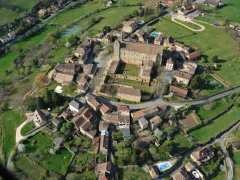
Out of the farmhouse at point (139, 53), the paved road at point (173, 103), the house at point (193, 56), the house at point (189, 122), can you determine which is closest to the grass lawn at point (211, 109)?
the paved road at point (173, 103)

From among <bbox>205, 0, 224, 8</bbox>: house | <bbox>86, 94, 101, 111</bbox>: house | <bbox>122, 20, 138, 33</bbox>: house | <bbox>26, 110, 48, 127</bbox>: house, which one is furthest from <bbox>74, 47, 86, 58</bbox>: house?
<bbox>205, 0, 224, 8</bbox>: house

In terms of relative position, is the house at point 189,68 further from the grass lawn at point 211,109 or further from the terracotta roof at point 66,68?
the terracotta roof at point 66,68

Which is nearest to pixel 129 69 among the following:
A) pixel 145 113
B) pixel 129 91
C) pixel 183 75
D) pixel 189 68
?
pixel 129 91

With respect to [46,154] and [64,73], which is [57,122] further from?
[64,73]

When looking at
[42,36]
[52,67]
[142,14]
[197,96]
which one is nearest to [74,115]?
[52,67]


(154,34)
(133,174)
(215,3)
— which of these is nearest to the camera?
(133,174)

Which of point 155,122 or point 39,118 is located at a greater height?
point 39,118

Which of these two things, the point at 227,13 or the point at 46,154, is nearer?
the point at 46,154
